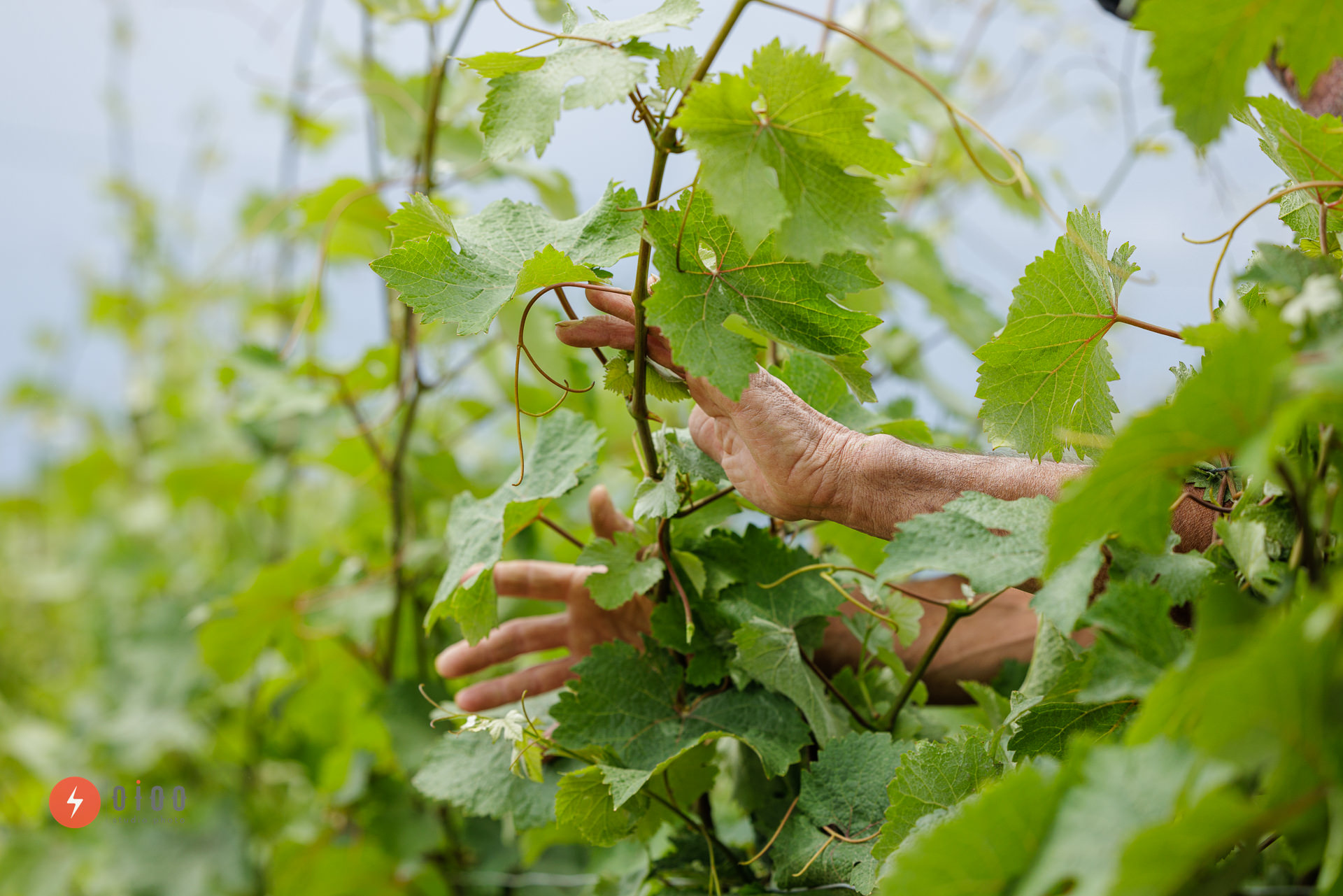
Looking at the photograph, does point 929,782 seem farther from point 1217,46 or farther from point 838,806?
point 1217,46

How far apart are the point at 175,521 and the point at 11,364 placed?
0.92 metres

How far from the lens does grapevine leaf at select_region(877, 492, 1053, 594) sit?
0.34m

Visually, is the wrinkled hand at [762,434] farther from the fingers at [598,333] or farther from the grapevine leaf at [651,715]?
the grapevine leaf at [651,715]

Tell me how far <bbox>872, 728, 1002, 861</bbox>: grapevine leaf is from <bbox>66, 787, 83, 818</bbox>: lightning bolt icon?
109cm

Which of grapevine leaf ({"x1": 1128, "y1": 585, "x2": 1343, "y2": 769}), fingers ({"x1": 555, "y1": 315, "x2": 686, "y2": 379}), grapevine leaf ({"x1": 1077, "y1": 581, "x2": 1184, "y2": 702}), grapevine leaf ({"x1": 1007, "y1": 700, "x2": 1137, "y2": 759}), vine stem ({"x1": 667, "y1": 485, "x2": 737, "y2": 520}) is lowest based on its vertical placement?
grapevine leaf ({"x1": 1007, "y1": 700, "x2": 1137, "y2": 759})

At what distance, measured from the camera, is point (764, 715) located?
50 centimetres

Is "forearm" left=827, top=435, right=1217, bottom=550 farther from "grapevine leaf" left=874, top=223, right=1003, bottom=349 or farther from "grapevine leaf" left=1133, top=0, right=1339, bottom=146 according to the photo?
"grapevine leaf" left=874, top=223, right=1003, bottom=349

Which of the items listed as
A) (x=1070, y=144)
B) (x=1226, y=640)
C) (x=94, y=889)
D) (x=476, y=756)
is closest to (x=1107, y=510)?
(x=1226, y=640)

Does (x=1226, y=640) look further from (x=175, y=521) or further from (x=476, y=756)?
(x=175, y=521)

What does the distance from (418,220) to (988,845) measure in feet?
1.22

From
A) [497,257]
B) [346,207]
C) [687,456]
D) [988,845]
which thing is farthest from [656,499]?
[346,207]

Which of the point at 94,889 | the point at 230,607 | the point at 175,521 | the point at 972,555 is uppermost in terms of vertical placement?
the point at 972,555

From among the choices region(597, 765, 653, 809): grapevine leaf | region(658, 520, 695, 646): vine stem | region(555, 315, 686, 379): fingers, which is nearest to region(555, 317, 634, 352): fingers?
region(555, 315, 686, 379): fingers

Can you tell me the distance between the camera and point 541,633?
720mm
